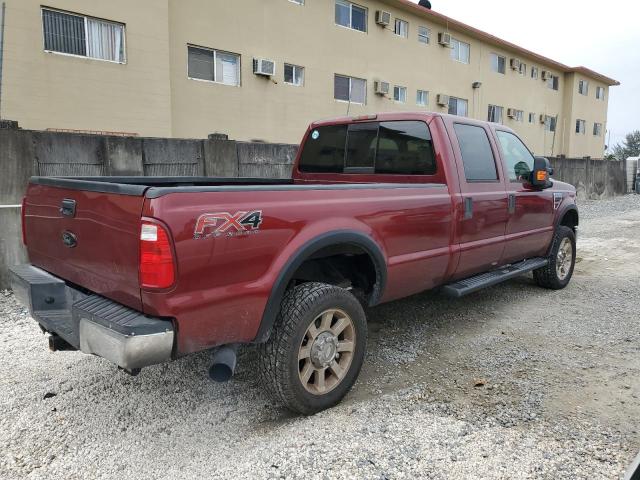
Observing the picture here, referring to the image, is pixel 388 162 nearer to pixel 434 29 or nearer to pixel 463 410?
pixel 463 410

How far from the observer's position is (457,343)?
4227 mm

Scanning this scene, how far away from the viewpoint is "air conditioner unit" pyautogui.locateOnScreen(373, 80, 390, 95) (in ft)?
58.1

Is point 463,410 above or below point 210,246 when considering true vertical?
below

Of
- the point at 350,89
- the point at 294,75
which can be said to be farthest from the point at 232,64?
the point at 350,89

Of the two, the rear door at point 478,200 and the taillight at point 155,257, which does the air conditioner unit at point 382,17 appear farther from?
the taillight at point 155,257

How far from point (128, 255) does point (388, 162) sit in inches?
102

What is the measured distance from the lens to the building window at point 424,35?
19.8 meters

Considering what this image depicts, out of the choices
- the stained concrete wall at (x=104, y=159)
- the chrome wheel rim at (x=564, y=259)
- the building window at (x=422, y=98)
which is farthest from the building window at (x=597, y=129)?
the chrome wheel rim at (x=564, y=259)

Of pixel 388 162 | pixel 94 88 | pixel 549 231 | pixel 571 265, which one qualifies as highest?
pixel 94 88

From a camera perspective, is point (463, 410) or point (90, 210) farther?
point (463, 410)

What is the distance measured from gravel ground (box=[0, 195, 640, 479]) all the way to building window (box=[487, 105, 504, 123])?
857 inches

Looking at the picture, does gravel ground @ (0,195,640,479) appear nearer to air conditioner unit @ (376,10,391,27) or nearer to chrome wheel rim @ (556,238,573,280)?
chrome wheel rim @ (556,238,573,280)

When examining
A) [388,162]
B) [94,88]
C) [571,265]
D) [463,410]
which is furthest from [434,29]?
[463,410]

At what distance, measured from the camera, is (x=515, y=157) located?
16.7 ft
